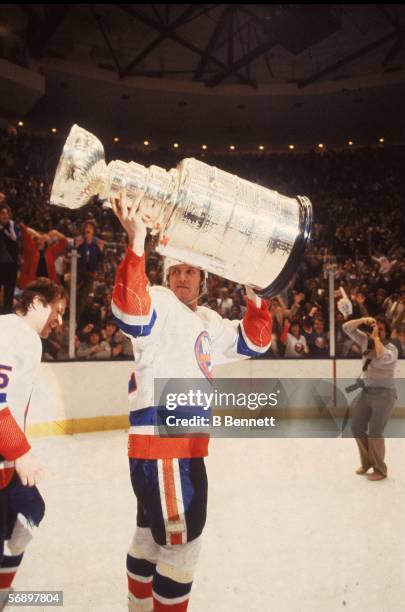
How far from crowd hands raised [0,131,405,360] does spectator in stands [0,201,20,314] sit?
0.05m

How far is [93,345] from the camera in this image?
12.9ft

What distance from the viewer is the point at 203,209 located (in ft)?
3.39

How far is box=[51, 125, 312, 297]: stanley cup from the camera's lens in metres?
1.02

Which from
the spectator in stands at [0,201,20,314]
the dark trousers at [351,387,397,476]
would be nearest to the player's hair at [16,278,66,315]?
the spectator in stands at [0,201,20,314]

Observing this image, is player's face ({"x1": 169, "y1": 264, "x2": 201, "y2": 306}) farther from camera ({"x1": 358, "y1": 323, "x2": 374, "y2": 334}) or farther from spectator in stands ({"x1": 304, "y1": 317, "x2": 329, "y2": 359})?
spectator in stands ({"x1": 304, "y1": 317, "x2": 329, "y2": 359})

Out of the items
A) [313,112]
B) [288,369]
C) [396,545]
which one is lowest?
[396,545]

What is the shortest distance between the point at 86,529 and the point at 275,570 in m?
0.78

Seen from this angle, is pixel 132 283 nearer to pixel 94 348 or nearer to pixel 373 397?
pixel 373 397

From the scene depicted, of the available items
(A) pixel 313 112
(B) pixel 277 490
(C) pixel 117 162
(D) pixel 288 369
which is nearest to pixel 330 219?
(A) pixel 313 112

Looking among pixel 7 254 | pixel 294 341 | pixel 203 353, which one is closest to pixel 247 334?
pixel 203 353

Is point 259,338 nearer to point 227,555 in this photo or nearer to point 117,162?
point 117,162

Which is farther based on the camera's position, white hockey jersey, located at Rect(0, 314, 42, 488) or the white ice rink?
the white ice rink

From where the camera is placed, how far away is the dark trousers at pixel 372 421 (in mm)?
3049

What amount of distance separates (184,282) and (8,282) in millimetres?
2306
